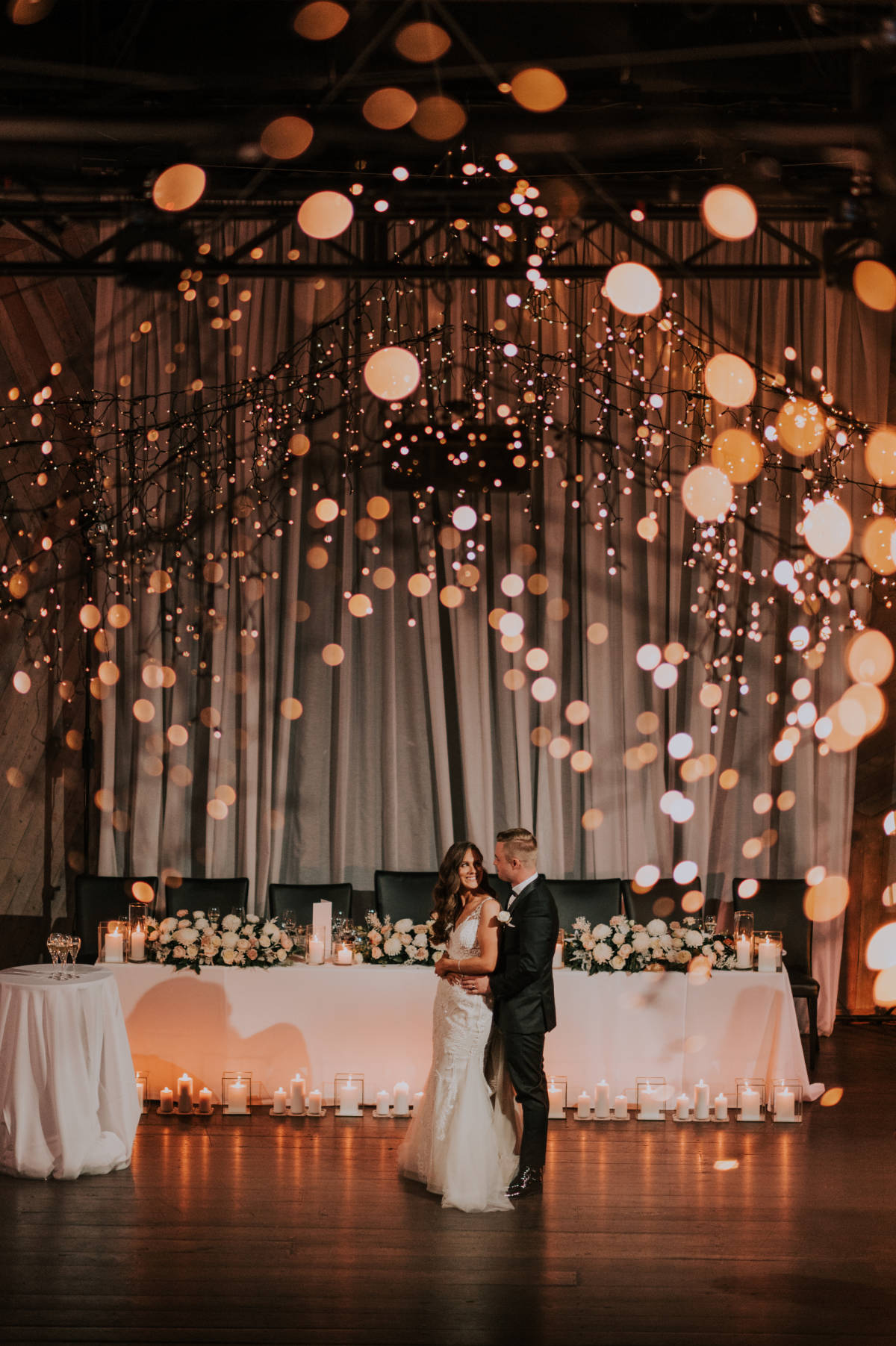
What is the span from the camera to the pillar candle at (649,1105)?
5719 millimetres

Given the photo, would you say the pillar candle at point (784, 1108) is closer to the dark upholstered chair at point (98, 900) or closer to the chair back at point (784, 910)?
the chair back at point (784, 910)

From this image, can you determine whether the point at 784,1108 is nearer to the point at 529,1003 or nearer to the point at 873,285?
the point at 529,1003

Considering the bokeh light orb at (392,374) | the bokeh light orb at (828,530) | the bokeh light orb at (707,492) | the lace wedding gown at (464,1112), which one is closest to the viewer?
the lace wedding gown at (464,1112)

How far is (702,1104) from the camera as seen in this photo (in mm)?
5703

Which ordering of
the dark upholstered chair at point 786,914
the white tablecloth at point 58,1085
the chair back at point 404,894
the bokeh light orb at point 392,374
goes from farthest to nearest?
the bokeh light orb at point 392,374
the chair back at point 404,894
the dark upholstered chair at point 786,914
the white tablecloth at point 58,1085

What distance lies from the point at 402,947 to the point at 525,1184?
1473mm


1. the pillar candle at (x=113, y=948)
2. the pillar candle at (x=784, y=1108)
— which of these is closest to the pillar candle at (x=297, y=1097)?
the pillar candle at (x=113, y=948)

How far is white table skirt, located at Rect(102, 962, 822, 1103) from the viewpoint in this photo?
5.78 metres

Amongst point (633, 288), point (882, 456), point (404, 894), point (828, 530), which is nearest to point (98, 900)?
point (404, 894)

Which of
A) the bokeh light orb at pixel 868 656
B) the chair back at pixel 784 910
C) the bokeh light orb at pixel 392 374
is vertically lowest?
the chair back at pixel 784 910

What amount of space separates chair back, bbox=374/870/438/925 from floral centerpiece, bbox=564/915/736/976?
59.7 inches

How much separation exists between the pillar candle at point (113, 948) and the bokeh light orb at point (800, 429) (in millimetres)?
4617

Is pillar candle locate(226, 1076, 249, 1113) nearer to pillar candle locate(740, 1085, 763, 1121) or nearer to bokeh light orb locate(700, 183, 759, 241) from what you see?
pillar candle locate(740, 1085, 763, 1121)

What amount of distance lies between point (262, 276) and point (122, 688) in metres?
2.62
